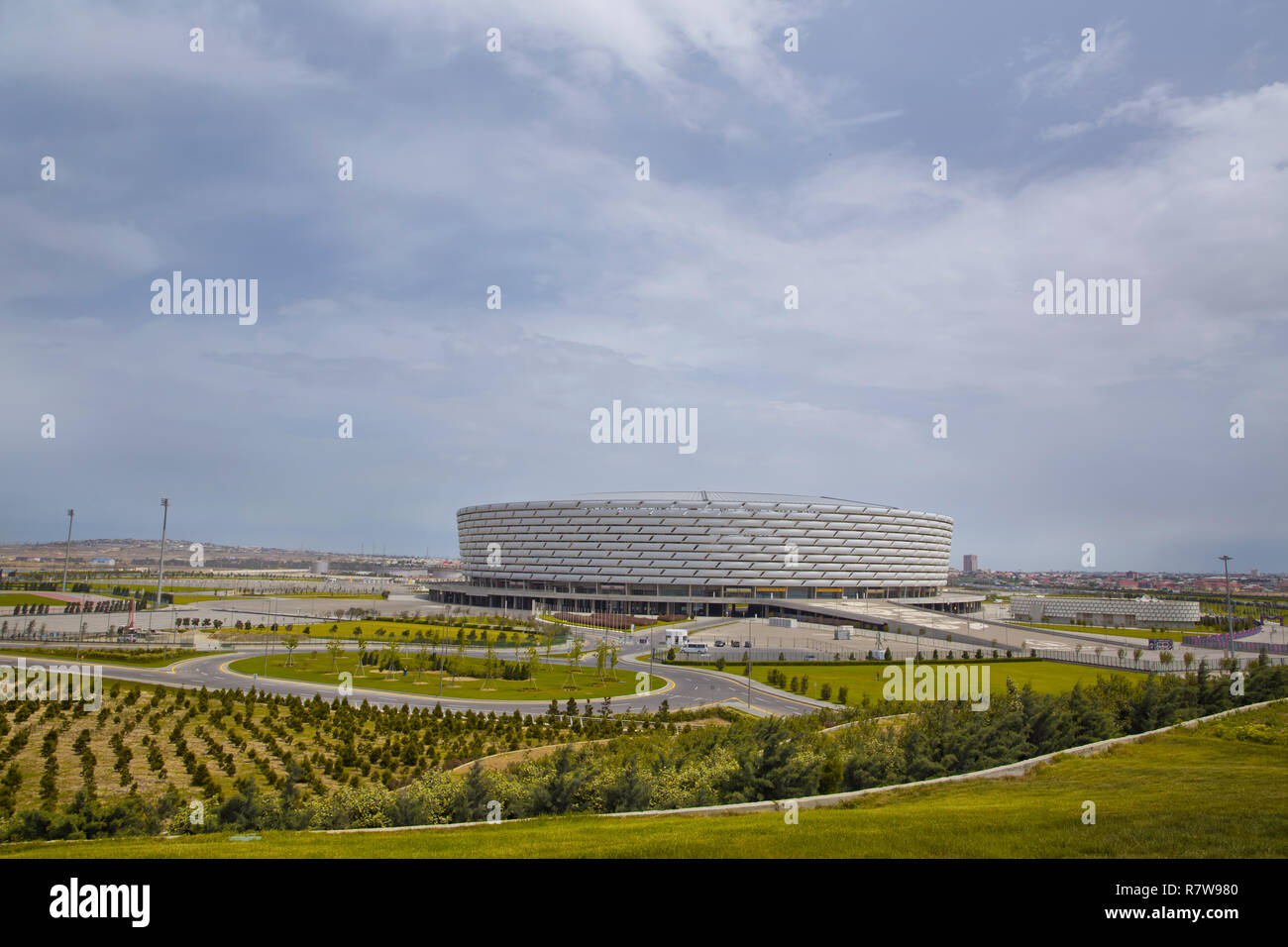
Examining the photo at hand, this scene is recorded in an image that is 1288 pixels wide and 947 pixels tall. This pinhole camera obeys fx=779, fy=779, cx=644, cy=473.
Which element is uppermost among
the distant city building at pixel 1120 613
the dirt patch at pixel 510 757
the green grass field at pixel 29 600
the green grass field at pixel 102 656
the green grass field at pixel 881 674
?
the dirt patch at pixel 510 757

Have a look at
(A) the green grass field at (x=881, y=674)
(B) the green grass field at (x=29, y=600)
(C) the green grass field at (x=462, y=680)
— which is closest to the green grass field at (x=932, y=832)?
(A) the green grass field at (x=881, y=674)

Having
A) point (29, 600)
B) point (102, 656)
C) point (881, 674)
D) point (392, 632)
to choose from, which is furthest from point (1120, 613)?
point (29, 600)

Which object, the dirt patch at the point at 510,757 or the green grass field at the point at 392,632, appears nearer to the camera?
the dirt patch at the point at 510,757

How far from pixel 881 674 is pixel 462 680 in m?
24.3

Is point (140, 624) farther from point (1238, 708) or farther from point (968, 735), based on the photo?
point (1238, 708)

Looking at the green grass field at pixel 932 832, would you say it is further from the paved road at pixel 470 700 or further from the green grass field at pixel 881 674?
the green grass field at pixel 881 674

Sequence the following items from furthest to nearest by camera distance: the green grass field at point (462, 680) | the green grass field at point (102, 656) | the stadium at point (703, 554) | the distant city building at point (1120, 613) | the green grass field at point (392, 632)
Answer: the stadium at point (703, 554), the distant city building at point (1120, 613), the green grass field at point (392, 632), the green grass field at point (102, 656), the green grass field at point (462, 680)

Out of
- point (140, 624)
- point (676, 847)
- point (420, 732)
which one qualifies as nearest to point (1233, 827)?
point (676, 847)

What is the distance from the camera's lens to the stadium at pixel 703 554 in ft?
292

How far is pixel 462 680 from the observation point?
43.3m

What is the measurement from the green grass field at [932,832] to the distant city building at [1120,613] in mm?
74150

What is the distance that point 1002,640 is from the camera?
61.9 meters

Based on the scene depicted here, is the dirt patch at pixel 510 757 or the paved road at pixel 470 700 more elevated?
the dirt patch at pixel 510 757

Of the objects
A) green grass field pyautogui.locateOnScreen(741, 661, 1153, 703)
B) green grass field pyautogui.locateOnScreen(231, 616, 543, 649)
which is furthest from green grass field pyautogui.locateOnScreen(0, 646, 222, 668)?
green grass field pyautogui.locateOnScreen(741, 661, 1153, 703)
